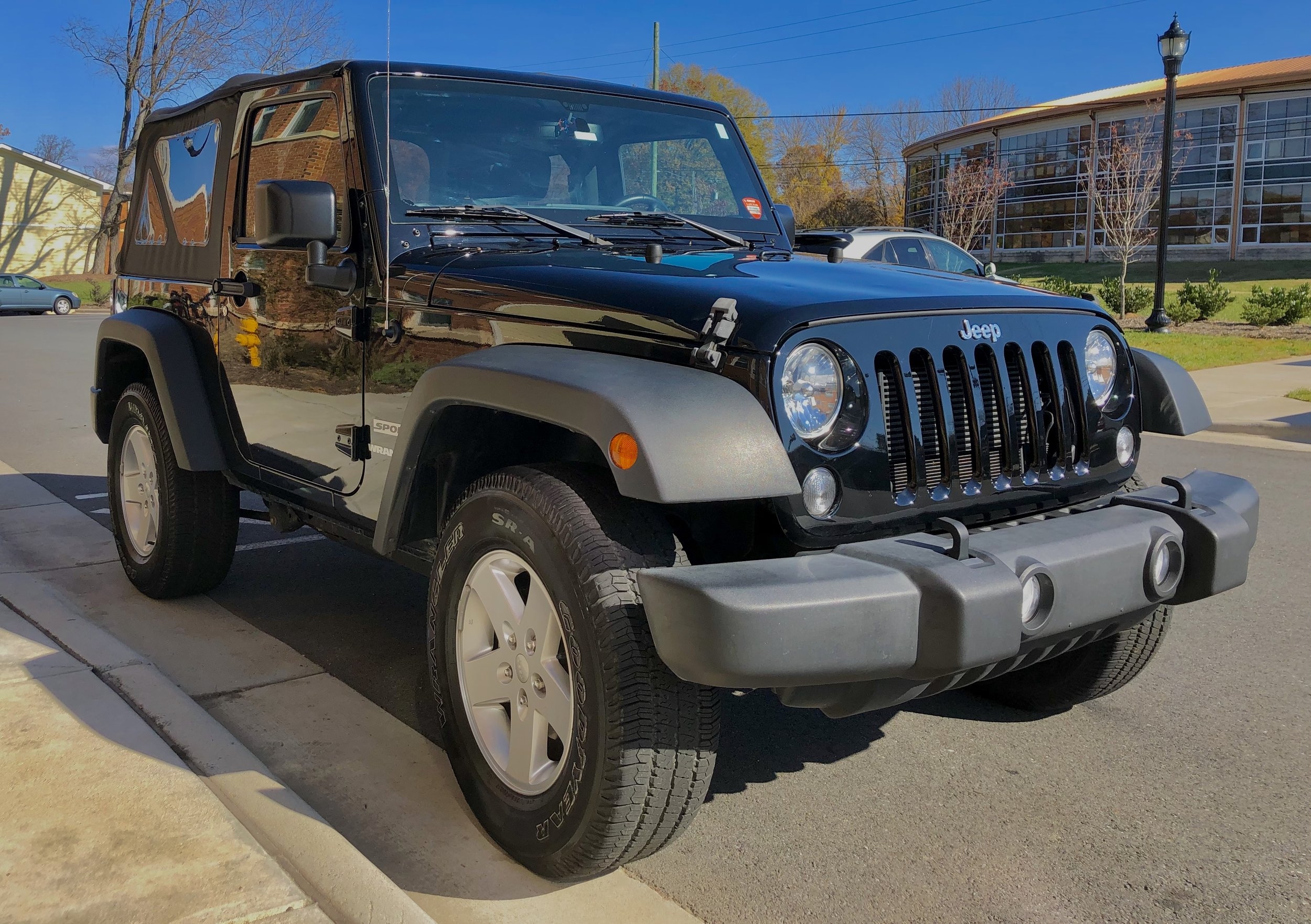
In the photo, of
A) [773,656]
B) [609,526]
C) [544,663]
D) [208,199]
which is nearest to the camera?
[773,656]

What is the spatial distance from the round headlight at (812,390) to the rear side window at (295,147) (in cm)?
173

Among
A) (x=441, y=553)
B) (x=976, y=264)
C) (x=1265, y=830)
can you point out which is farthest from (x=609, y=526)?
(x=976, y=264)

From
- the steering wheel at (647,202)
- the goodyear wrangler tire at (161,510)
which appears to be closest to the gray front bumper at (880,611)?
the steering wheel at (647,202)

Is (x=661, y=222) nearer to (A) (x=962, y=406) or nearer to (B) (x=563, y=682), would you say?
(A) (x=962, y=406)

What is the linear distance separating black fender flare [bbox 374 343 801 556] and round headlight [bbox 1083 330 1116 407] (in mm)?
1195

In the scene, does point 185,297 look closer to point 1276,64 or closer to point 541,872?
point 541,872

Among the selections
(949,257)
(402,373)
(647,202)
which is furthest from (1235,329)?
(402,373)

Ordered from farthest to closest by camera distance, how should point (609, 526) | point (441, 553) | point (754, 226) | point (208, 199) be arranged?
point (208, 199), point (754, 226), point (441, 553), point (609, 526)

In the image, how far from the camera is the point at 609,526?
2.52m

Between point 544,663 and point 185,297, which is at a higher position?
point 185,297

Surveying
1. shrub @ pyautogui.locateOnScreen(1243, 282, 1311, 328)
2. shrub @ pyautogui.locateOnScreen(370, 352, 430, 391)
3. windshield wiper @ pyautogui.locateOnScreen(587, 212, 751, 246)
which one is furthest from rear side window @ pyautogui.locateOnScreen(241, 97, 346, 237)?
shrub @ pyautogui.locateOnScreen(1243, 282, 1311, 328)

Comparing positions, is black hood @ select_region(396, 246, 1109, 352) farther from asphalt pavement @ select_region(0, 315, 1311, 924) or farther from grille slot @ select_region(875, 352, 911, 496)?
asphalt pavement @ select_region(0, 315, 1311, 924)

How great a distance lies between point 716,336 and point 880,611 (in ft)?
2.31

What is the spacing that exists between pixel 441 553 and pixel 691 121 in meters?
2.21
